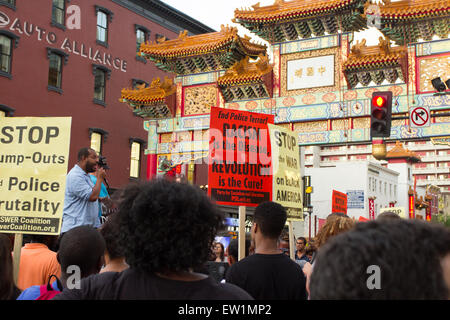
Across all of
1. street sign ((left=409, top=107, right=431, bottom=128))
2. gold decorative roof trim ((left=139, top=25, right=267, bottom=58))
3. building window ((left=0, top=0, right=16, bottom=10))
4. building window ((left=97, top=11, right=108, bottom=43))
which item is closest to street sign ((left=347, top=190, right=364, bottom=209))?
gold decorative roof trim ((left=139, top=25, right=267, bottom=58))

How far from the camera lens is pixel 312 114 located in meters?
19.9

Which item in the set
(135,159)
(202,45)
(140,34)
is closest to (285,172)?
(202,45)

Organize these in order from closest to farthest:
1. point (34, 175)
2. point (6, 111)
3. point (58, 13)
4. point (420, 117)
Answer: point (34, 175)
point (420, 117)
point (6, 111)
point (58, 13)

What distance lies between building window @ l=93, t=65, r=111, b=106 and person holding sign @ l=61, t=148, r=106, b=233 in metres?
20.6

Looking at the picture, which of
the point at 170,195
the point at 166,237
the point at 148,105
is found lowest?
the point at 166,237

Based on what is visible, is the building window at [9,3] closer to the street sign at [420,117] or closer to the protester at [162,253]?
the street sign at [420,117]

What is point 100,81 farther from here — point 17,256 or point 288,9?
point 17,256

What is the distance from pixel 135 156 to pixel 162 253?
2750cm

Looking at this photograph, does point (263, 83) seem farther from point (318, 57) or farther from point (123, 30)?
point (123, 30)

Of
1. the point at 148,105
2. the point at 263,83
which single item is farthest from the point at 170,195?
the point at 148,105

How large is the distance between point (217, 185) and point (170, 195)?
4.46 metres

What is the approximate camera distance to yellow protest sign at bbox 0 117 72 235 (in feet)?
16.5

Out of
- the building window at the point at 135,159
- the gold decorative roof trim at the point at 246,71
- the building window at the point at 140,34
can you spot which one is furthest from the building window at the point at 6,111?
the building window at the point at 140,34

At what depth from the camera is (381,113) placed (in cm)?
1070
